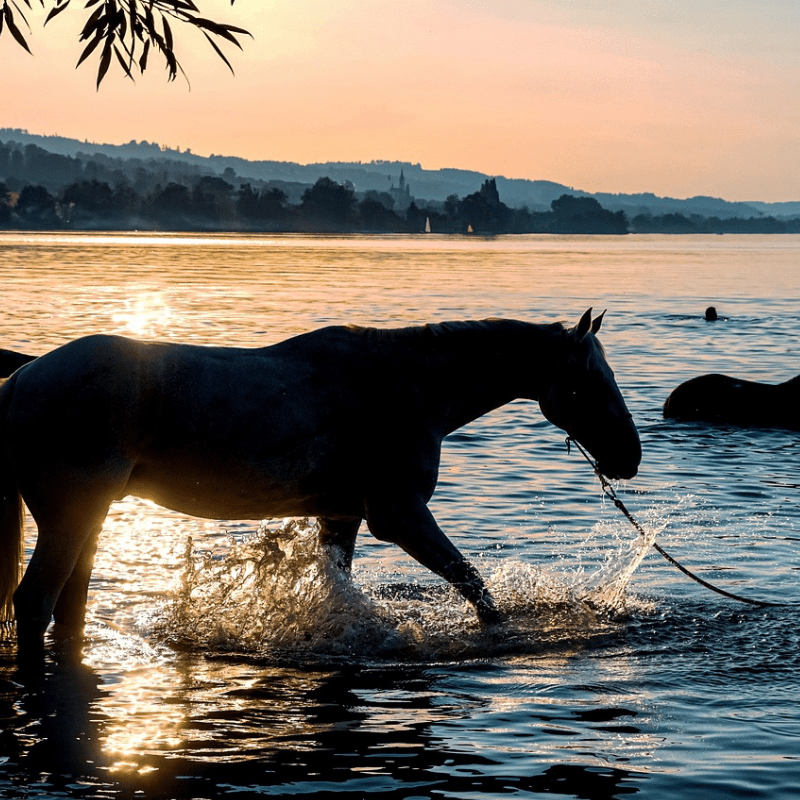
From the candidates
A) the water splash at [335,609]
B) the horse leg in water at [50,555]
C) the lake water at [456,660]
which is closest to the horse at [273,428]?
the horse leg in water at [50,555]

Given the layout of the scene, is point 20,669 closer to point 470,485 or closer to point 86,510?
point 86,510

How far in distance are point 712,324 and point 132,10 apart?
35.1 m

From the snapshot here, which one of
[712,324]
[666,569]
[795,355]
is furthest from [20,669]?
[712,324]

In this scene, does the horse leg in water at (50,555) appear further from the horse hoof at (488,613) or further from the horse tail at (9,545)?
the horse hoof at (488,613)

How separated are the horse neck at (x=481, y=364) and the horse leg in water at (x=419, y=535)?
0.63 metres

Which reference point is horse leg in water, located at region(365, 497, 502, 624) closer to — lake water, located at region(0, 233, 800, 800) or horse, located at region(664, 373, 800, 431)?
lake water, located at region(0, 233, 800, 800)

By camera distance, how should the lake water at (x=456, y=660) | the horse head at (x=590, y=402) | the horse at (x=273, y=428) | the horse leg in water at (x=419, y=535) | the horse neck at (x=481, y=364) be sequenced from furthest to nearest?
the horse head at (x=590, y=402) → the horse neck at (x=481, y=364) → the horse leg in water at (x=419, y=535) → the horse at (x=273, y=428) → the lake water at (x=456, y=660)

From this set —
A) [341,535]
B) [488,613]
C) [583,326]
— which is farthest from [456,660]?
[583,326]

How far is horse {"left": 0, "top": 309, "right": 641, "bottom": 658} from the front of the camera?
739 cm

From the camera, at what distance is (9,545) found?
310 inches

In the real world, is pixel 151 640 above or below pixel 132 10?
below

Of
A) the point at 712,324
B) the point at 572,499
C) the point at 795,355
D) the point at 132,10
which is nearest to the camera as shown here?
the point at 132,10

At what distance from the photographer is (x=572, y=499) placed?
47.1 ft

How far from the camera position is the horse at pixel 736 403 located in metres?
19.9
